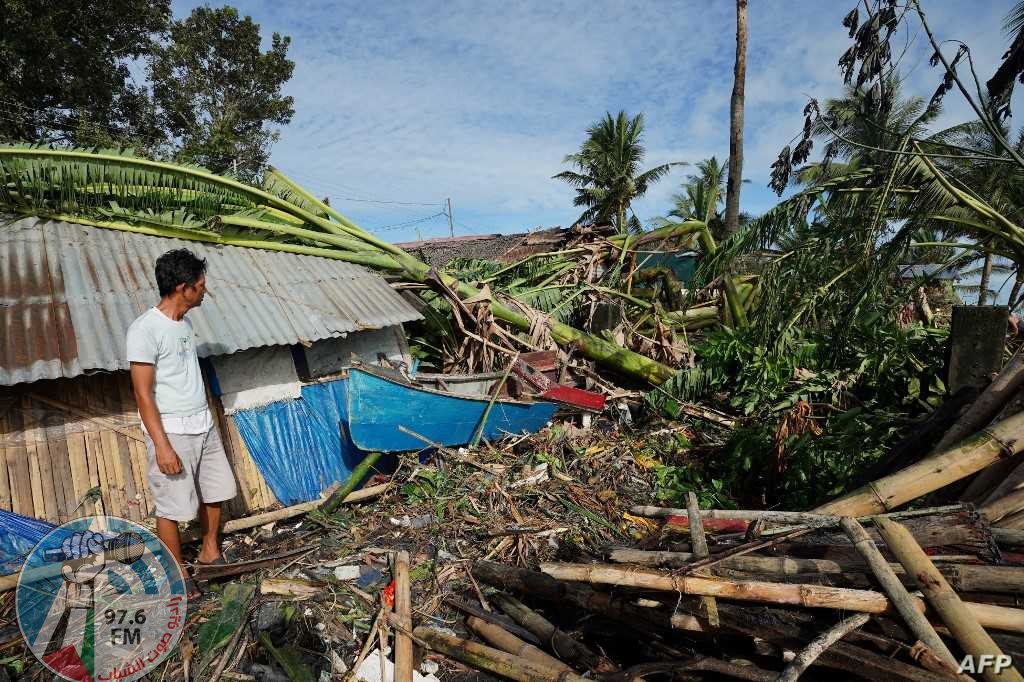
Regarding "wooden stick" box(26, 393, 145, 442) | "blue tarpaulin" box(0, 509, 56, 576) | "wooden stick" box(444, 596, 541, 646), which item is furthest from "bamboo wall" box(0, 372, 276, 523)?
"wooden stick" box(444, 596, 541, 646)

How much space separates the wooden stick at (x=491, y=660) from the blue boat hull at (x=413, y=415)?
93.2 inches

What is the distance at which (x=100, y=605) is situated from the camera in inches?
139

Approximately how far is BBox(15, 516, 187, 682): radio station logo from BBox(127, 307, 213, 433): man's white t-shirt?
0.89m

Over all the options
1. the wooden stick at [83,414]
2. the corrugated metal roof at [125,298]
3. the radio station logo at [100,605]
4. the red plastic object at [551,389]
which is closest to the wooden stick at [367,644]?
the radio station logo at [100,605]

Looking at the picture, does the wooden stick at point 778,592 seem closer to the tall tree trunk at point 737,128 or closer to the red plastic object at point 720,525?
the red plastic object at point 720,525

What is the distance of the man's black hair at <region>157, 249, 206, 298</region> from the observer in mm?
3400

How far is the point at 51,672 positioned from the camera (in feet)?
10.1

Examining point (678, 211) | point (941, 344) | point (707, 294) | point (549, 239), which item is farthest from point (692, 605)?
point (678, 211)

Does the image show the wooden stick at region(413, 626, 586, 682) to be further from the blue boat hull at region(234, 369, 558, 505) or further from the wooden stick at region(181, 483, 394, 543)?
the blue boat hull at region(234, 369, 558, 505)

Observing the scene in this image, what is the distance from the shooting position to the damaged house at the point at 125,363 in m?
4.32

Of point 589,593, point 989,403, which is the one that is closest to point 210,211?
point 589,593

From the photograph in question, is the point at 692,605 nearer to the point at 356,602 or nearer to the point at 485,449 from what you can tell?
the point at 356,602

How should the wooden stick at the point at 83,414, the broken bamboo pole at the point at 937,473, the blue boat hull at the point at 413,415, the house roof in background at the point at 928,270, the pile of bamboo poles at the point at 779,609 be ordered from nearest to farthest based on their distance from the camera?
the pile of bamboo poles at the point at 779,609 → the broken bamboo pole at the point at 937,473 → the wooden stick at the point at 83,414 → the blue boat hull at the point at 413,415 → the house roof in background at the point at 928,270

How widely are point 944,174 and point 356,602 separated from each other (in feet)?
22.7
